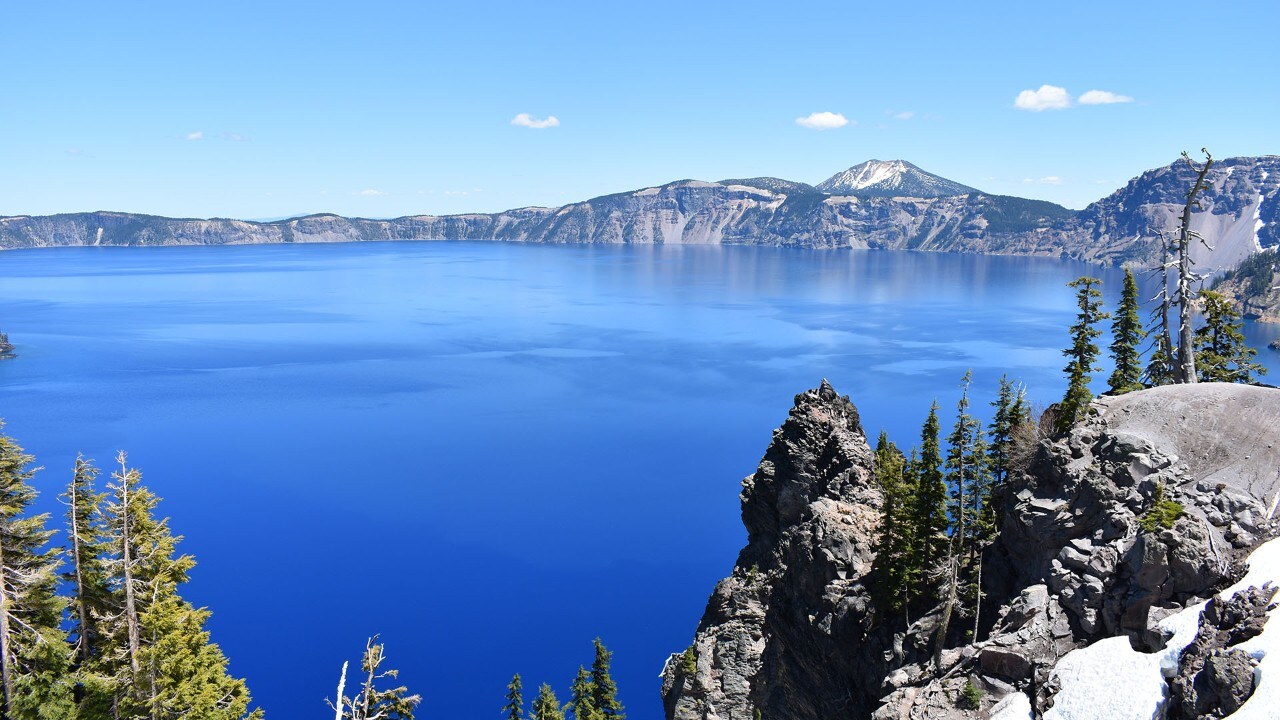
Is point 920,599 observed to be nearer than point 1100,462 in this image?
No

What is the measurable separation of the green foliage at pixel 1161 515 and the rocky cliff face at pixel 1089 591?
1.15 ft

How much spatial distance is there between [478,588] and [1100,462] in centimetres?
5570

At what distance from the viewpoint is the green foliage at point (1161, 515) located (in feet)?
86.0

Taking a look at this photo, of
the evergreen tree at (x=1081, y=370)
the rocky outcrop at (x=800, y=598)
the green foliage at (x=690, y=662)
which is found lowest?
the green foliage at (x=690, y=662)

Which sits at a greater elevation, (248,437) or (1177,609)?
(1177,609)

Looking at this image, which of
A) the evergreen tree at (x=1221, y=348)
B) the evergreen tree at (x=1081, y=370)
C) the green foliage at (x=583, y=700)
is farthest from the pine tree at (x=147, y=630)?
Result: the evergreen tree at (x=1221, y=348)

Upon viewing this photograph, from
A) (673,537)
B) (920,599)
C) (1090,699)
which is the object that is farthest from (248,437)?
(1090,699)

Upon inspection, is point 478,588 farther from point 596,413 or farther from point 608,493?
point 596,413

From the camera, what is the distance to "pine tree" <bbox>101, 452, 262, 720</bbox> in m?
26.0

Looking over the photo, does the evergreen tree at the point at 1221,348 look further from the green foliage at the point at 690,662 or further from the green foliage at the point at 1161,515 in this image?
the green foliage at the point at 690,662

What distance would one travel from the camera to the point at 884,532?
36.2 metres

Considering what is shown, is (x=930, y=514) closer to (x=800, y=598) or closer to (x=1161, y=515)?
(x=800, y=598)

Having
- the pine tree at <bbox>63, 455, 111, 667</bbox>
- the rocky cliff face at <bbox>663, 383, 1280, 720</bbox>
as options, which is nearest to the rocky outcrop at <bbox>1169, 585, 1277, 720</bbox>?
the rocky cliff face at <bbox>663, 383, 1280, 720</bbox>

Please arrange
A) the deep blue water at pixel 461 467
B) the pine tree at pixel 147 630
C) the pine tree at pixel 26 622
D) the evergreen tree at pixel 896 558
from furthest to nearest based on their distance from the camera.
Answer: the deep blue water at pixel 461 467, the evergreen tree at pixel 896 558, the pine tree at pixel 147 630, the pine tree at pixel 26 622
